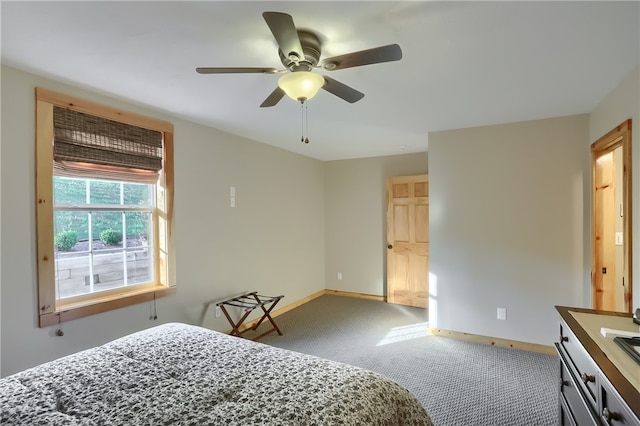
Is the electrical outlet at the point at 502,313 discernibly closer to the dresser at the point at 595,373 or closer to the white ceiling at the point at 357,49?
the dresser at the point at 595,373

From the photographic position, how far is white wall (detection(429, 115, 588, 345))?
308cm

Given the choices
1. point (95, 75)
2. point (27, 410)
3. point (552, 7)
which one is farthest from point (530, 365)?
point (95, 75)

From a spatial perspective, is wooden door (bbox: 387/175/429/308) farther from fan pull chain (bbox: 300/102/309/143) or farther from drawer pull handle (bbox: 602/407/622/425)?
drawer pull handle (bbox: 602/407/622/425)

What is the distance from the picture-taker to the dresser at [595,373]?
1006mm

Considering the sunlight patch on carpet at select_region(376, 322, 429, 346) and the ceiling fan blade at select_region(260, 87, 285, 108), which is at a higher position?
the ceiling fan blade at select_region(260, 87, 285, 108)

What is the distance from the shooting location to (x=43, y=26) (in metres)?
1.57

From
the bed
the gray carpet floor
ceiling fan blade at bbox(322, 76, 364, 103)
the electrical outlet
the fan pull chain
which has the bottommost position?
the gray carpet floor

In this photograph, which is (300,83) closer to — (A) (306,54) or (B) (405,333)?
(A) (306,54)

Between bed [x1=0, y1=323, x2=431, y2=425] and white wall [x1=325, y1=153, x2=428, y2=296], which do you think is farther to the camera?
white wall [x1=325, y1=153, x2=428, y2=296]

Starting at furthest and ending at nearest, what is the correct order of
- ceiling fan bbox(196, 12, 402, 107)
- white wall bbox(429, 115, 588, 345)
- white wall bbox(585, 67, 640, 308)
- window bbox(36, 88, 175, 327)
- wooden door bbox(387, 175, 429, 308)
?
wooden door bbox(387, 175, 429, 308)
white wall bbox(429, 115, 588, 345)
window bbox(36, 88, 175, 327)
white wall bbox(585, 67, 640, 308)
ceiling fan bbox(196, 12, 402, 107)

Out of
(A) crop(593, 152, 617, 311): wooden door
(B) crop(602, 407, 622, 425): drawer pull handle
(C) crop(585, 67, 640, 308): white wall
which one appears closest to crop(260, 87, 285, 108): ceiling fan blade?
(B) crop(602, 407, 622, 425): drawer pull handle

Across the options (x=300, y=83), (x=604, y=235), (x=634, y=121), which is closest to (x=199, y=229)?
(x=300, y=83)

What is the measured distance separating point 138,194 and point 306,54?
7.09 ft

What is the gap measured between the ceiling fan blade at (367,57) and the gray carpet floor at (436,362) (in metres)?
2.31
